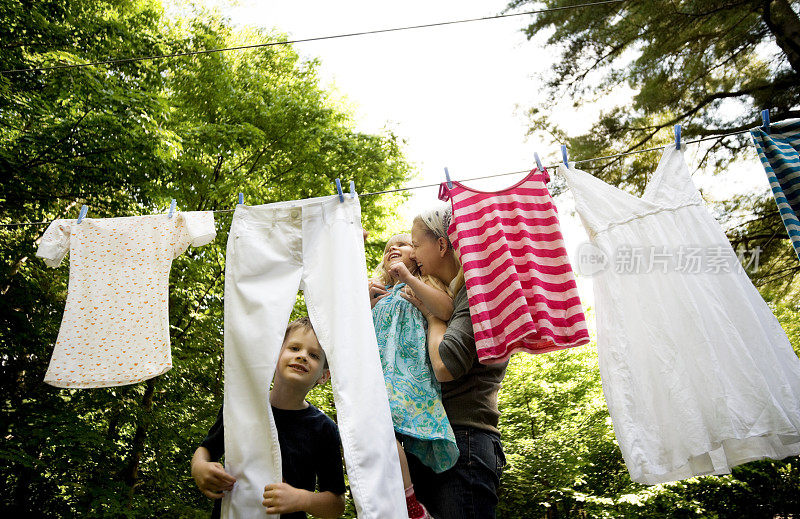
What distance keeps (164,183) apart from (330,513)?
195 inches

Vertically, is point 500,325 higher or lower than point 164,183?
lower

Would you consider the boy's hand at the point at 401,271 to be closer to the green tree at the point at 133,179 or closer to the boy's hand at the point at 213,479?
the boy's hand at the point at 213,479

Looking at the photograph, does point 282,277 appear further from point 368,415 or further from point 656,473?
point 656,473

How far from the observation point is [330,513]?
1.79 m

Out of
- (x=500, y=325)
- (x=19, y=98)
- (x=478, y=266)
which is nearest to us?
(x=500, y=325)

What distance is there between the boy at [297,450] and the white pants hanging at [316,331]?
0.07m

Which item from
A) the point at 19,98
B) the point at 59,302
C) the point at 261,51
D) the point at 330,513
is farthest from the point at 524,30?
the point at 59,302

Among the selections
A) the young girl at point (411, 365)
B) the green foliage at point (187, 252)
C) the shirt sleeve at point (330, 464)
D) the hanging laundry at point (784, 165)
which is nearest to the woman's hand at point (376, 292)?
the young girl at point (411, 365)

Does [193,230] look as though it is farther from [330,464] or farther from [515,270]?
[515,270]

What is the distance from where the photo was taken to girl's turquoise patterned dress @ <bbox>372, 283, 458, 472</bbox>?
1701 mm

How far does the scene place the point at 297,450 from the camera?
1.88 meters

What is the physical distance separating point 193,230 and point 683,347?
2.39 m

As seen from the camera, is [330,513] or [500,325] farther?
[500,325]

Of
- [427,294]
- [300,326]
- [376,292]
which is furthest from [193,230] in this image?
[427,294]
